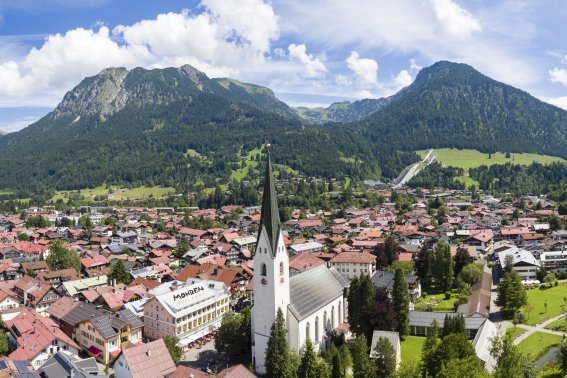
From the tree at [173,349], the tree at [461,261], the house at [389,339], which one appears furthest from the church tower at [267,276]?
the tree at [461,261]

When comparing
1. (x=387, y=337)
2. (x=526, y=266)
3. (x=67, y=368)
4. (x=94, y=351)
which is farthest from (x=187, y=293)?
(x=526, y=266)

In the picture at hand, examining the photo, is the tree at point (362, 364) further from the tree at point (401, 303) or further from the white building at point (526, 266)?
the white building at point (526, 266)

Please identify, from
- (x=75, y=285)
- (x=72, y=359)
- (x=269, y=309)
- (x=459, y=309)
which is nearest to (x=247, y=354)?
(x=269, y=309)

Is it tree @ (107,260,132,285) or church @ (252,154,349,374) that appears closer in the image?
church @ (252,154,349,374)

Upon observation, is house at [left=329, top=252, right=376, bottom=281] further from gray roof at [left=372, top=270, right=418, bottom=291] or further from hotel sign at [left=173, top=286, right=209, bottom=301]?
hotel sign at [left=173, top=286, right=209, bottom=301]

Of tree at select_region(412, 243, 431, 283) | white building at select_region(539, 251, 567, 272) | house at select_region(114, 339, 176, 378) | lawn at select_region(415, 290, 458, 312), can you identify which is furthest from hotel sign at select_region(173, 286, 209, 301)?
white building at select_region(539, 251, 567, 272)

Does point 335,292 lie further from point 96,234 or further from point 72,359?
point 96,234
